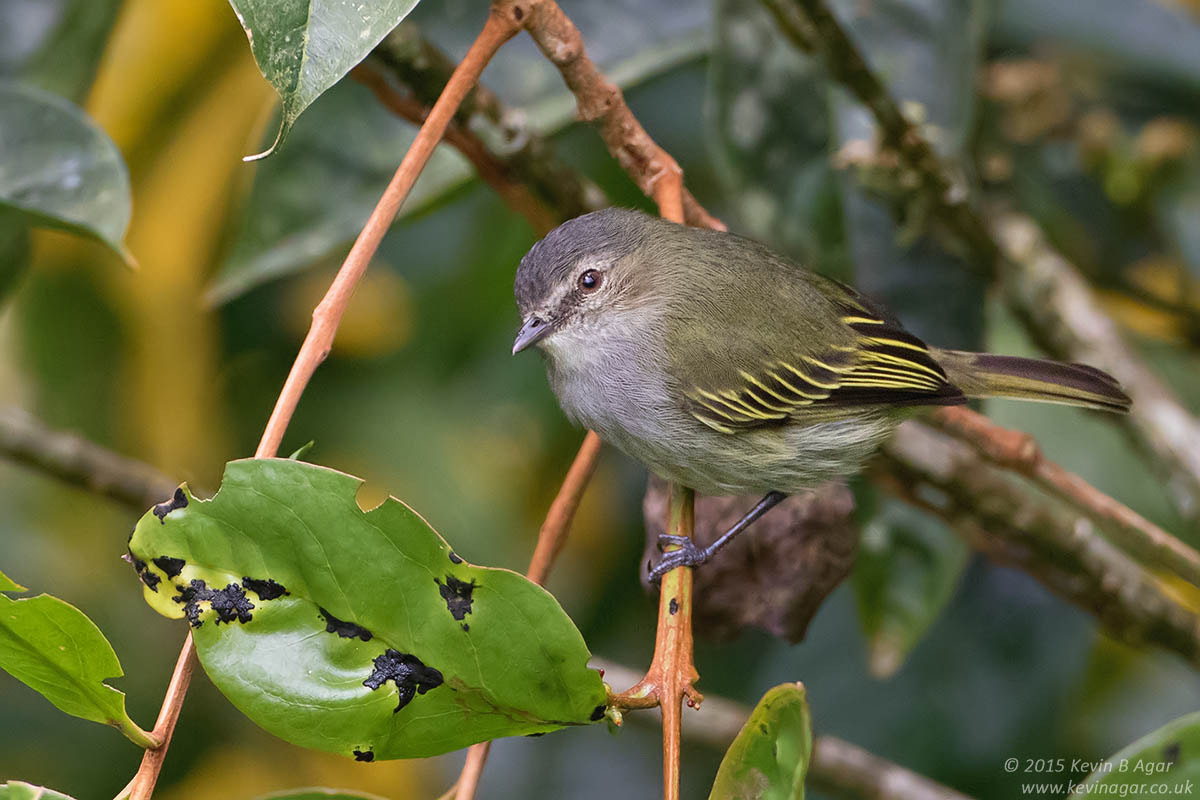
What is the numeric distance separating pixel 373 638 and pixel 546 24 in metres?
0.87

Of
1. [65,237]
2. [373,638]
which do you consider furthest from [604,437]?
[65,237]

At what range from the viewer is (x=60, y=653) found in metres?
1.13

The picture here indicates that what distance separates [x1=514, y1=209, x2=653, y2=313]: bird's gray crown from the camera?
217 centimetres

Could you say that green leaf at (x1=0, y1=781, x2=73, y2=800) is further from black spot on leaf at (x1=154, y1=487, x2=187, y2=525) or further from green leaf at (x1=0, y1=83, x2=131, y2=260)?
green leaf at (x1=0, y1=83, x2=131, y2=260)

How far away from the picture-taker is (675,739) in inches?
45.8

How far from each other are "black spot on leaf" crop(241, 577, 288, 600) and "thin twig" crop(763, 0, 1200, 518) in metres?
1.37

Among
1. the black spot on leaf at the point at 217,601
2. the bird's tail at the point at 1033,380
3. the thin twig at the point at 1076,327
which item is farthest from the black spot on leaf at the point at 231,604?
the thin twig at the point at 1076,327

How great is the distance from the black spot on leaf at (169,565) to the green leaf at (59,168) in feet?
Result: 2.29

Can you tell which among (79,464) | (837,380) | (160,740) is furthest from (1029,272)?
(160,740)

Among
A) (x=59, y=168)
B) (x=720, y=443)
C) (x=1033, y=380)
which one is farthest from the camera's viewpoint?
(x=1033, y=380)

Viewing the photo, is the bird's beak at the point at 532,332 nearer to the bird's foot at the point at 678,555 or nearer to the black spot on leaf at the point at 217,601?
the bird's foot at the point at 678,555

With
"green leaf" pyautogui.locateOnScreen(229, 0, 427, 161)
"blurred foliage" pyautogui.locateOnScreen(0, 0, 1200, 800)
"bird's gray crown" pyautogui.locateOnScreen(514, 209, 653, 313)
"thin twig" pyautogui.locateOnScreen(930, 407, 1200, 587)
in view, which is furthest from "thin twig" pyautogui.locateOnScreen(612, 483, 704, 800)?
"blurred foliage" pyautogui.locateOnScreen(0, 0, 1200, 800)

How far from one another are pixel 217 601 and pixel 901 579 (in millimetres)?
1533

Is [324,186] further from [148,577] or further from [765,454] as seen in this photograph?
[148,577]
